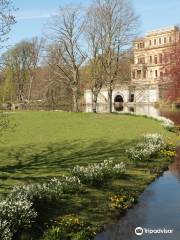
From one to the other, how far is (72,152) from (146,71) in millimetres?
91146

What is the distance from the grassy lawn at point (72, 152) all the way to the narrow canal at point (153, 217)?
56 cm

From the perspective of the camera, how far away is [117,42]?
164ft

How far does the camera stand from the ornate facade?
3496 inches

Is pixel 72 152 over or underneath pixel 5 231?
over

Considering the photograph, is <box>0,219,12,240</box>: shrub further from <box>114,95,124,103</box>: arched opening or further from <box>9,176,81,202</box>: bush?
<box>114,95,124,103</box>: arched opening

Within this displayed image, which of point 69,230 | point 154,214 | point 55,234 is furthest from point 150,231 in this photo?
point 55,234

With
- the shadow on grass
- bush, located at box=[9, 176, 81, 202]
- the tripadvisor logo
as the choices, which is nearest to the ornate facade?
Result: the shadow on grass

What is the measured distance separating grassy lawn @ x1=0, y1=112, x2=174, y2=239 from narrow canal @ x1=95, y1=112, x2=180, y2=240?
0.56 m

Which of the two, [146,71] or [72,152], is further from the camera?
[146,71]

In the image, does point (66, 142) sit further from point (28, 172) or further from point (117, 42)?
point (117, 42)

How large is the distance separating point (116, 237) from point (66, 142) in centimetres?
1502

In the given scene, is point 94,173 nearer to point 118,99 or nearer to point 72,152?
point 72,152

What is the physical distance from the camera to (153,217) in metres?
11.3

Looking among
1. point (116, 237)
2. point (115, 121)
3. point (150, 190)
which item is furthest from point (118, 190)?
point (115, 121)
